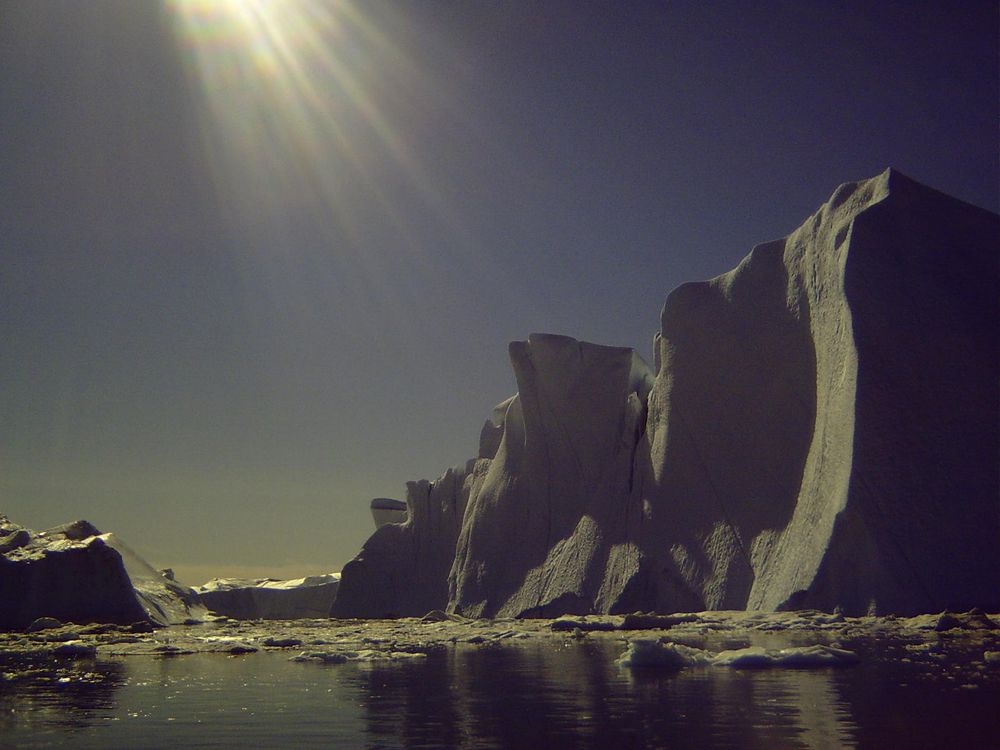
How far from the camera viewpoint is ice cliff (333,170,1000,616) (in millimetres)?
17172

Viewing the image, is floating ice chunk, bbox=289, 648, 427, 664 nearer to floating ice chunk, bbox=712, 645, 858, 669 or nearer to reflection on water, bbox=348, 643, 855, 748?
reflection on water, bbox=348, 643, 855, 748

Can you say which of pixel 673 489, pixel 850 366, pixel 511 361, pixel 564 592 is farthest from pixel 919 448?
pixel 511 361

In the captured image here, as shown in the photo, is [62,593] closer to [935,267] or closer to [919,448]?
[919,448]

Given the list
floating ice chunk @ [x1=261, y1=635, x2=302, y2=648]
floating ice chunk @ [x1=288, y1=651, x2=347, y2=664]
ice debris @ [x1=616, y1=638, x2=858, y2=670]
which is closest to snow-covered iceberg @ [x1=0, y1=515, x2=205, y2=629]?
floating ice chunk @ [x1=261, y1=635, x2=302, y2=648]

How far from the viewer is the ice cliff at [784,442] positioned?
17172 mm

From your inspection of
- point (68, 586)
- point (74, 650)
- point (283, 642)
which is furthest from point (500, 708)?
point (68, 586)

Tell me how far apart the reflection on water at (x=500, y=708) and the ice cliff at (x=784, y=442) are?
7.30 m

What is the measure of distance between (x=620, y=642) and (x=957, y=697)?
26.8 feet

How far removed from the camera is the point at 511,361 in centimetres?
2928

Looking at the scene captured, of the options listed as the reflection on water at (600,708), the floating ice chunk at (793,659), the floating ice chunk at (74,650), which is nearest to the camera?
the reflection on water at (600,708)

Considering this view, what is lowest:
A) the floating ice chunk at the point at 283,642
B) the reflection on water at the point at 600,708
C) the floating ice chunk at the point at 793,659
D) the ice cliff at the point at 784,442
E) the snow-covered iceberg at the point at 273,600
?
the reflection on water at the point at 600,708

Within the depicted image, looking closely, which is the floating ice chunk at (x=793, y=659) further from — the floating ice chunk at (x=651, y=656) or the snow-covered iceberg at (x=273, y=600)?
the snow-covered iceberg at (x=273, y=600)

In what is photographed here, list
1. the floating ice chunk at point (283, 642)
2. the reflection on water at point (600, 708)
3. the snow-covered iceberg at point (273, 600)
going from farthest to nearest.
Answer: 1. the snow-covered iceberg at point (273, 600)
2. the floating ice chunk at point (283, 642)
3. the reflection on water at point (600, 708)

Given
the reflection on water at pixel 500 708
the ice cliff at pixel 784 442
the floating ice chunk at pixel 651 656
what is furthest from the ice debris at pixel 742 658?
the ice cliff at pixel 784 442
